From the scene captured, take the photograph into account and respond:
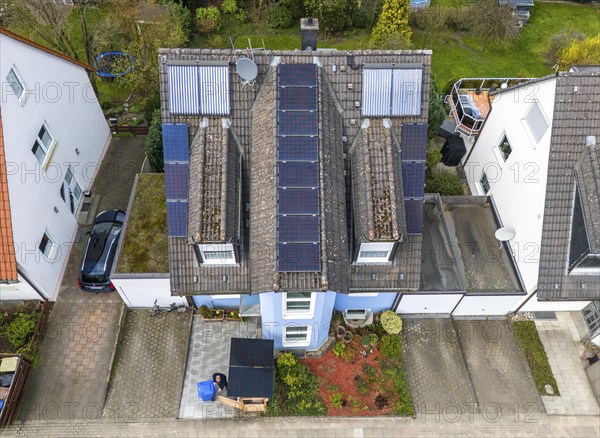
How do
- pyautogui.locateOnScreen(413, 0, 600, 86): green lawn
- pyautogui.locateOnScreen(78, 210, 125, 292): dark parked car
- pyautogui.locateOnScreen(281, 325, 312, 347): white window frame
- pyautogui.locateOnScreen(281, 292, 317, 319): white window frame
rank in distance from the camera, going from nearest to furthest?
pyautogui.locateOnScreen(281, 292, 317, 319): white window frame, pyautogui.locateOnScreen(281, 325, 312, 347): white window frame, pyautogui.locateOnScreen(78, 210, 125, 292): dark parked car, pyautogui.locateOnScreen(413, 0, 600, 86): green lawn

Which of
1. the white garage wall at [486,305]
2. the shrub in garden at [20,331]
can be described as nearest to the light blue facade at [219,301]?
the shrub in garden at [20,331]

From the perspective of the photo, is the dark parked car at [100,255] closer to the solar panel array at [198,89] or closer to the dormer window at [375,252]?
the solar panel array at [198,89]

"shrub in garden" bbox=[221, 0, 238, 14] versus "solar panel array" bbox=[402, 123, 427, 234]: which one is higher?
"shrub in garden" bbox=[221, 0, 238, 14]

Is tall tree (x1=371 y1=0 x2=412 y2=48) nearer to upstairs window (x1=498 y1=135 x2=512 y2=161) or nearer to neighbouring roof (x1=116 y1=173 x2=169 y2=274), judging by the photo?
upstairs window (x1=498 y1=135 x2=512 y2=161)

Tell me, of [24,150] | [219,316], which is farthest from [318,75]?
[24,150]

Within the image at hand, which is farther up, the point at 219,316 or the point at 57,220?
the point at 57,220

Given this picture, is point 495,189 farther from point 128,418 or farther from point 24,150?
point 24,150

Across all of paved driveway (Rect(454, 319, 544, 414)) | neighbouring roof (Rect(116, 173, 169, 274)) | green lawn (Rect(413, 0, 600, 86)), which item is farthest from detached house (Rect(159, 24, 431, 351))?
green lawn (Rect(413, 0, 600, 86))

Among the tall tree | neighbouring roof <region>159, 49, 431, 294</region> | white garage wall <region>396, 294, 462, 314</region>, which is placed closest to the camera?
neighbouring roof <region>159, 49, 431, 294</region>
